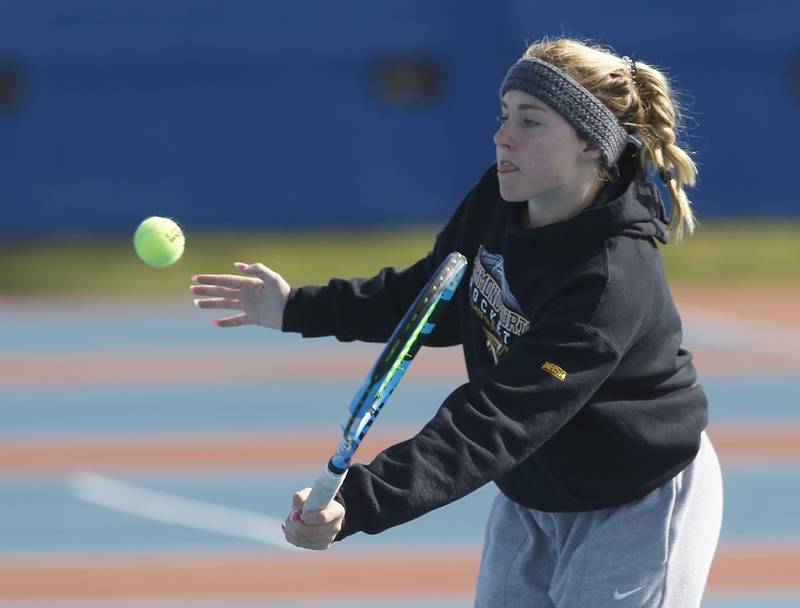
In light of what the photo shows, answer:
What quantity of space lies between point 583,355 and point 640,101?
0.72 m

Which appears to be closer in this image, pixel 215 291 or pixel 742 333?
pixel 215 291

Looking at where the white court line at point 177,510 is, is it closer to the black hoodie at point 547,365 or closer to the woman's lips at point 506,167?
the black hoodie at point 547,365

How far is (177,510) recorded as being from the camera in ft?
24.7

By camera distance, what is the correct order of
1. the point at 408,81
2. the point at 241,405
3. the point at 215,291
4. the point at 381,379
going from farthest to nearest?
the point at 408,81 → the point at 241,405 → the point at 215,291 → the point at 381,379

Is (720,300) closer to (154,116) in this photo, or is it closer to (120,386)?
(120,386)

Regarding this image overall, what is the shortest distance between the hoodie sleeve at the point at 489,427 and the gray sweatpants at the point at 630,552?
450 mm

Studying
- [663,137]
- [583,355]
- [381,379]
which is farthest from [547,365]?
[663,137]

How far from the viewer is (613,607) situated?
138 inches

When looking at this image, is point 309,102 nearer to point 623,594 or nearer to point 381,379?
point 623,594

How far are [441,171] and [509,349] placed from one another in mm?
15736

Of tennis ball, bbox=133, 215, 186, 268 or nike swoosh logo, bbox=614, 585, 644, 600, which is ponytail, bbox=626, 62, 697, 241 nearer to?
nike swoosh logo, bbox=614, 585, 644, 600

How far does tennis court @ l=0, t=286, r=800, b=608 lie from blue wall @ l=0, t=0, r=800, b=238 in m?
4.99

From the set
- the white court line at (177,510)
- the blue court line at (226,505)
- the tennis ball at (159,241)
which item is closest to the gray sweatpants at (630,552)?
the tennis ball at (159,241)

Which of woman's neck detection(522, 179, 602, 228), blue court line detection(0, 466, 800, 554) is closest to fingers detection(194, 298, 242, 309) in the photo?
woman's neck detection(522, 179, 602, 228)
